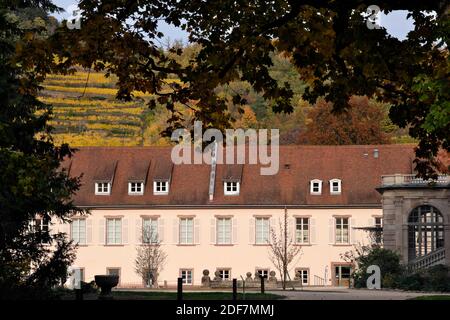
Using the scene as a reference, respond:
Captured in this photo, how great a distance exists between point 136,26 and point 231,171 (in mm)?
50514

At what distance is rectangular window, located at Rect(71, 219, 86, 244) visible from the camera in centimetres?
6906

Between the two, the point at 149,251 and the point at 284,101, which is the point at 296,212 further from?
the point at 284,101

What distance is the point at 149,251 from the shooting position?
218 ft

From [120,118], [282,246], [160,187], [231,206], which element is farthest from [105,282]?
[120,118]

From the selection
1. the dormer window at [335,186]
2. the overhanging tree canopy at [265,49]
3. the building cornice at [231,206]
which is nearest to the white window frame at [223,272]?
the building cornice at [231,206]

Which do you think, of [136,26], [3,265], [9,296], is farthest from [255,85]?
[3,265]

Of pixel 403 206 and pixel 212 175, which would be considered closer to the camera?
pixel 403 206

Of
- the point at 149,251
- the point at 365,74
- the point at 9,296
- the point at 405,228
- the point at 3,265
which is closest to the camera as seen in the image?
the point at 365,74

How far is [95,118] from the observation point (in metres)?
131

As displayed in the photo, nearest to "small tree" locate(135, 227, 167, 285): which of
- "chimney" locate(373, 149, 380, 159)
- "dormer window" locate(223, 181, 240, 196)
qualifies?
"dormer window" locate(223, 181, 240, 196)

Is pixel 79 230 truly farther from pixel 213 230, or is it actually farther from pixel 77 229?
pixel 213 230

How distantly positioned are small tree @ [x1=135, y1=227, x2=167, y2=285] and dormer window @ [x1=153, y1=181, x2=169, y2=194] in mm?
2381

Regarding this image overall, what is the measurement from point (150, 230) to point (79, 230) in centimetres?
450

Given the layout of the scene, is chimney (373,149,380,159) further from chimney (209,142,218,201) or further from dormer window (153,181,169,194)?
dormer window (153,181,169,194)
